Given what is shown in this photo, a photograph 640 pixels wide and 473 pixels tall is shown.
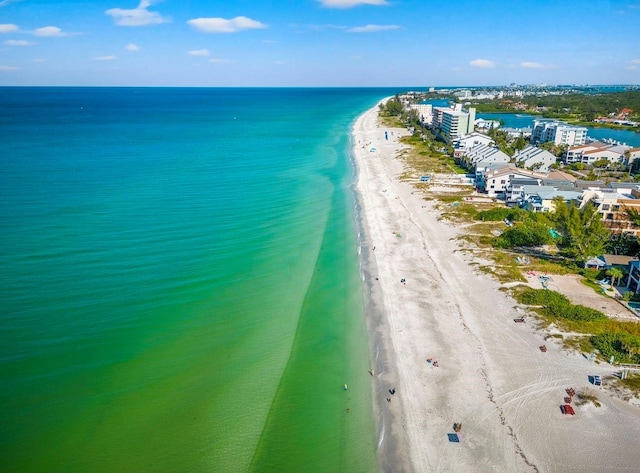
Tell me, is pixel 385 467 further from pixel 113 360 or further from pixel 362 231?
pixel 362 231

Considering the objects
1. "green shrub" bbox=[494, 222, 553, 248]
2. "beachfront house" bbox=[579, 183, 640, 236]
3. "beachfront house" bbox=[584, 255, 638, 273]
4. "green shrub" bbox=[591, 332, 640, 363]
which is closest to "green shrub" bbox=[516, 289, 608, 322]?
"green shrub" bbox=[591, 332, 640, 363]

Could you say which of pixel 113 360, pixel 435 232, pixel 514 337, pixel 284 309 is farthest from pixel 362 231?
pixel 113 360

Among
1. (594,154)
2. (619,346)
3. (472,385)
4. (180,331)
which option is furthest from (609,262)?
(594,154)

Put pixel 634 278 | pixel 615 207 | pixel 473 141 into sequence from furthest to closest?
pixel 473 141 → pixel 615 207 → pixel 634 278

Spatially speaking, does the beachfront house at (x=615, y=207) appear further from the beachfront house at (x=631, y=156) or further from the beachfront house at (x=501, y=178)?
the beachfront house at (x=631, y=156)

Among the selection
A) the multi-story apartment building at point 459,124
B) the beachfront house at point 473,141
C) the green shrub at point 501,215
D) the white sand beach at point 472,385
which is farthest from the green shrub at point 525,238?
the multi-story apartment building at point 459,124

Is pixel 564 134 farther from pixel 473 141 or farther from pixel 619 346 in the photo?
pixel 619 346
